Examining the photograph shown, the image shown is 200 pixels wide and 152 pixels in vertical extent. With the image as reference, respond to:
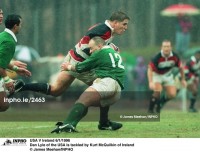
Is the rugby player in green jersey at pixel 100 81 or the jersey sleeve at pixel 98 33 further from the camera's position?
the jersey sleeve at pixel 98 33

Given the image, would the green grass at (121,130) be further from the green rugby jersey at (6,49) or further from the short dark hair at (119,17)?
the short dark hair at (119,17)

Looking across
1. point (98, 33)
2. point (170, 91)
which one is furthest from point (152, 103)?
point (98, 33)

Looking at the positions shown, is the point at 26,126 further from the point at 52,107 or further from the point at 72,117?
the point at 52,107

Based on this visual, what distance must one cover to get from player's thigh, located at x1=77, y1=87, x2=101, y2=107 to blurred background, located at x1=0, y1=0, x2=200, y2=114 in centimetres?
479

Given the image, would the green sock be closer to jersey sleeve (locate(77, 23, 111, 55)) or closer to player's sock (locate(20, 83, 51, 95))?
jersey sleeve (locate(77, 23, 111, 55))

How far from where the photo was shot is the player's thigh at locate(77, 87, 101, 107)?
451 inches

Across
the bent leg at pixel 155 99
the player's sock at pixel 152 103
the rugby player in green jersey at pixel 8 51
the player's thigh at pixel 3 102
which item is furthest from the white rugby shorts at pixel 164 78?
the player's thigh at pixel 3 102

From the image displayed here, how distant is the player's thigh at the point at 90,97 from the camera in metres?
11.4

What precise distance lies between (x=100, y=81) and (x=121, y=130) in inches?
42.8

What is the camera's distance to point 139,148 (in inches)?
432

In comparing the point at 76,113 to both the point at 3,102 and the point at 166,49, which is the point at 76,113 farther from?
the point at 166,49

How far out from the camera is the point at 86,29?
1831 cm

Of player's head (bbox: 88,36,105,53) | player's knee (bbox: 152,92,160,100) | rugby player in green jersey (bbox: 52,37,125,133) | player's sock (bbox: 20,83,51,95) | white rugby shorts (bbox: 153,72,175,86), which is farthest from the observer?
white rugby shorts (bbox: 153,72,175,86)

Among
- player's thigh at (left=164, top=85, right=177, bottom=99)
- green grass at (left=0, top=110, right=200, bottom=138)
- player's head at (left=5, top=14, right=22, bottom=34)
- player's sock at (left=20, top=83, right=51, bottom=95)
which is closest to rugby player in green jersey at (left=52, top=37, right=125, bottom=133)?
green grass at (left=0, top=110, right=200, bottom=138)
